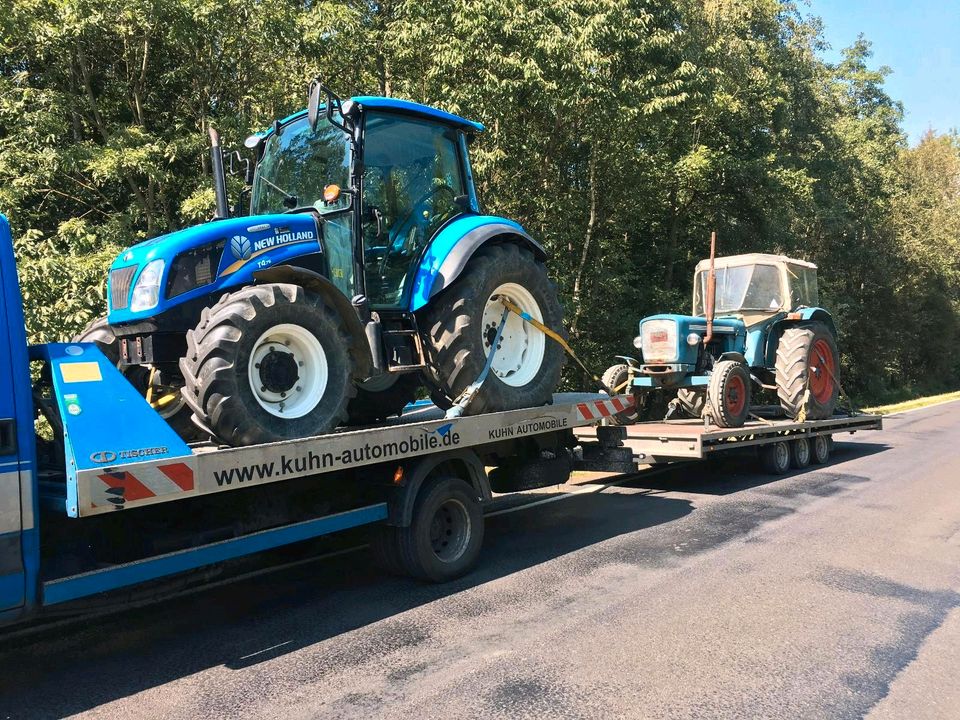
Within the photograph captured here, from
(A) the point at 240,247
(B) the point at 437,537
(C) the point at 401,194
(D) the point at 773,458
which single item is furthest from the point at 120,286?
(D) the point at 773,458

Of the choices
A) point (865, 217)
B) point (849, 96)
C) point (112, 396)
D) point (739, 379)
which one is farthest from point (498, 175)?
point (849, 96)

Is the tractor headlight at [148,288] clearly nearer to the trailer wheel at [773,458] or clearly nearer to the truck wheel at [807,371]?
the trailer wheel at [773,458]

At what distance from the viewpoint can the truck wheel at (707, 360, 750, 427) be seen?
392 inches

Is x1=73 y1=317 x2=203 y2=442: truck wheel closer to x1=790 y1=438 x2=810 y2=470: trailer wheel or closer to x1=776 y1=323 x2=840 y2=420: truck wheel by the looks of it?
x1=790 y1=438 x2=810 y2=470: trailer wheel

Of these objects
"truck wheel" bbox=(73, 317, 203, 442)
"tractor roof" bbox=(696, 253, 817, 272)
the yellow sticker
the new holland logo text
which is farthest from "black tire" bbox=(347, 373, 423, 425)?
"tractor roof" bbox=(696, 253, 817, 272)

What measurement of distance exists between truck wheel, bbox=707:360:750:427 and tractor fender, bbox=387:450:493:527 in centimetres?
493

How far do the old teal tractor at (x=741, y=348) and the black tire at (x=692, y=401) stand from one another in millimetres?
15

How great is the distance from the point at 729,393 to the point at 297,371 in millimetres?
7003

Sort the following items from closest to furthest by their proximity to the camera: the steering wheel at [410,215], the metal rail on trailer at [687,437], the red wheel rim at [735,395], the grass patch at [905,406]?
the steering wheel at [410,215]
the metal rail on trailer at [687,437]
the red wheel rim at [735,395]
the grass patch at [905,406]

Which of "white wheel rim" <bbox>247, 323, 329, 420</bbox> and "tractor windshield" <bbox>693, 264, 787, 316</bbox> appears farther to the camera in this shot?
"tractor windshield" <bbox>693, 264, 787, 316</bbox>

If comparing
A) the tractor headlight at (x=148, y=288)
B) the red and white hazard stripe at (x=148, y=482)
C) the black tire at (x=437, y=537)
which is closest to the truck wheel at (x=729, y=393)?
the black tire at (x=437, y=537)

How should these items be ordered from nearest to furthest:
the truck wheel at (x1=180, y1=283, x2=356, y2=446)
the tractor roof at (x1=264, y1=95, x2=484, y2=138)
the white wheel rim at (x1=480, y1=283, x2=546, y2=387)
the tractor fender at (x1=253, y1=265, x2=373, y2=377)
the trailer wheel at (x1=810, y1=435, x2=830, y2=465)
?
the truck wheel at (x1=180, y1=283, x2=356, y2=446)
the tractor fender at (x1=253, y1=265, x2=373, y2=377)
the tractor roof at (x1=264, y1=95, x2=484, y2=138)
the white wheel rim at (x1=480, y1=283, x2=546, y2=387)
the trailer wheel at (x1=810, y1=435, x2=830, y2=465)

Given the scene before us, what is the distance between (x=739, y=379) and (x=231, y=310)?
7820 millimetres

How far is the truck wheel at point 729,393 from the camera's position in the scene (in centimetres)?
995
